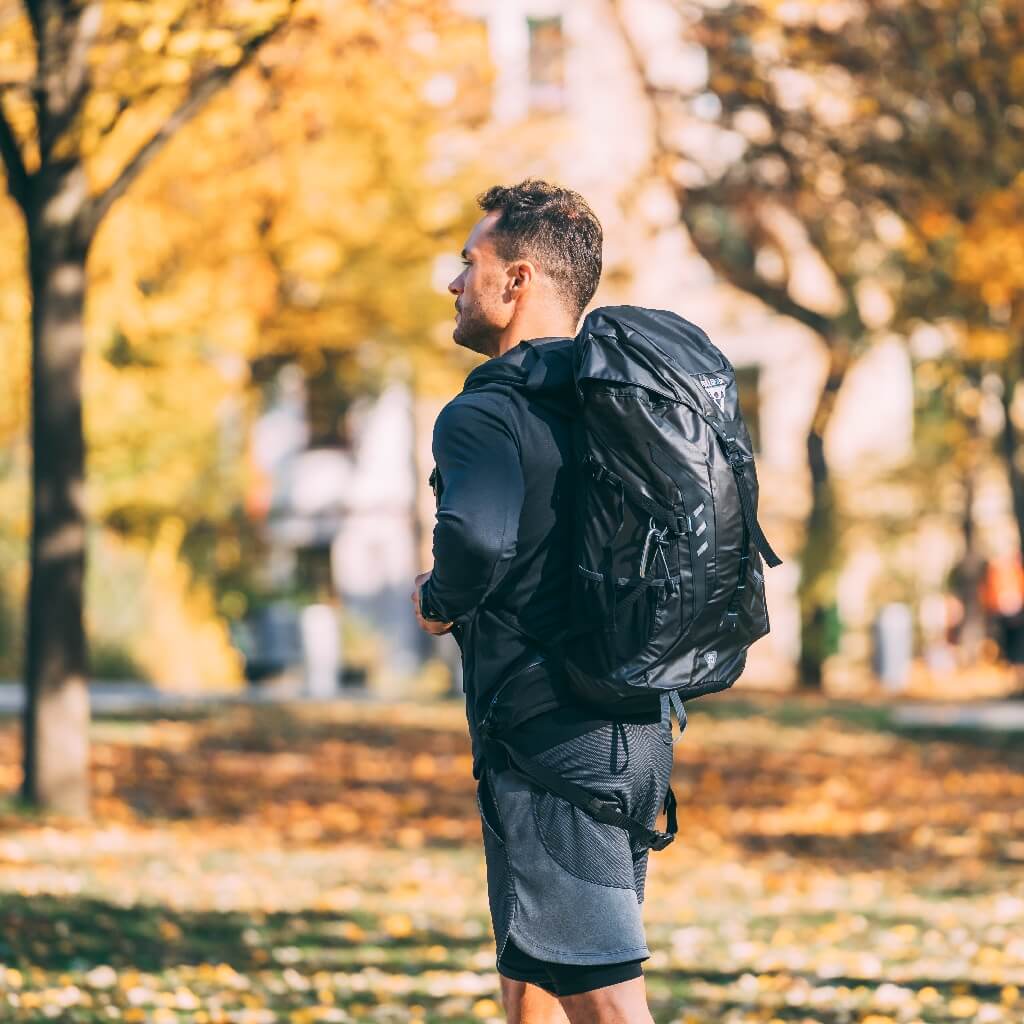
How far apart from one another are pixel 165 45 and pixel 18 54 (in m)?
1.21

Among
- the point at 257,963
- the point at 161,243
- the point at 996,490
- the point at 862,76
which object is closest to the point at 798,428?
the point at 996,490

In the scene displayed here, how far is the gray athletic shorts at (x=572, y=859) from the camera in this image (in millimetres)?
3461

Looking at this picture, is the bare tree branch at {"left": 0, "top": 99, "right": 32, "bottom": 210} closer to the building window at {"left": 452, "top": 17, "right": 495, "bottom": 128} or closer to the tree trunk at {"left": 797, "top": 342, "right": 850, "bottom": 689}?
the building window at {"left": 452, "top": 17, "right": 495, "bottom": 128}

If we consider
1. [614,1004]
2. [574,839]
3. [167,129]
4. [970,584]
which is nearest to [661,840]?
[574,839]

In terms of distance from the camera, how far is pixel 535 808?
3.51m

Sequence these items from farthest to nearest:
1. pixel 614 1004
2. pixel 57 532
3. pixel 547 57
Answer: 1. pixel 547 57
2. pixel 57 532
3. pixel 614 1004

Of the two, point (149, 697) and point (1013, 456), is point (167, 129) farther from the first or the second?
point (149, 697)

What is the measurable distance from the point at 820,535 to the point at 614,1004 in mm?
23319

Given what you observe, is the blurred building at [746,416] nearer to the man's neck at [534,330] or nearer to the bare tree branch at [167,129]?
the bare tree branch at [167,129]

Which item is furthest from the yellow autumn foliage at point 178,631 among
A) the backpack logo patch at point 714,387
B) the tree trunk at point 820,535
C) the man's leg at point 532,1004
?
the backpack logo patch at point 714,387

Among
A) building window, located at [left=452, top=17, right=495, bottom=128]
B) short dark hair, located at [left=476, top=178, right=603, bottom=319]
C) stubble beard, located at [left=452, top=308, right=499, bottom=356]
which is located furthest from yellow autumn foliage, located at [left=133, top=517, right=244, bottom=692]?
short dark hair, located at [left=476, top=178, right=603, bottom=319]

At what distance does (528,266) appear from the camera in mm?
3605

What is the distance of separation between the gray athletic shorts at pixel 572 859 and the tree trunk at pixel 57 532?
8.32m

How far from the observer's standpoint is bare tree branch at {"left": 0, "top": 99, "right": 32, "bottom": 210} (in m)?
11.1
